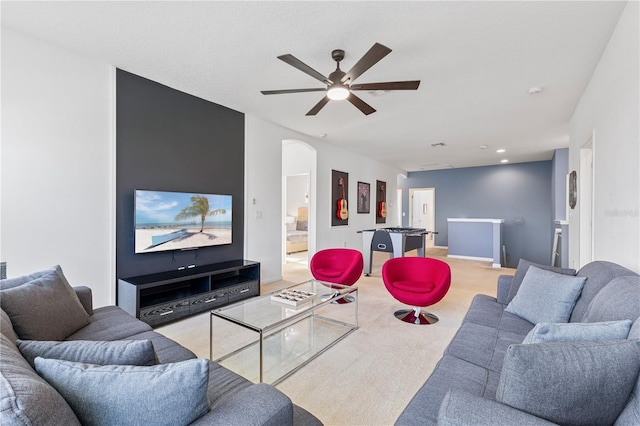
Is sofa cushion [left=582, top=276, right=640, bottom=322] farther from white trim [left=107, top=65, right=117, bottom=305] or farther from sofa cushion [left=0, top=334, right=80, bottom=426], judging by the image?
white trim [left=107, top=65, right=117, bottom=305]

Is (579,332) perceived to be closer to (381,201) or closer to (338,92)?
(338,92)

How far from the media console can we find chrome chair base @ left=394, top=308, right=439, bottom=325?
6.17ft

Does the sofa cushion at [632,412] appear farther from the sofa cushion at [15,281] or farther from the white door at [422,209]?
the white door at [422,209]

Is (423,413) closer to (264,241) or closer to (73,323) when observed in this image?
(73,323)

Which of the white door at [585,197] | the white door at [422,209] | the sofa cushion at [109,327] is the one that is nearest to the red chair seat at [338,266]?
the sofa cushion at [109,327]

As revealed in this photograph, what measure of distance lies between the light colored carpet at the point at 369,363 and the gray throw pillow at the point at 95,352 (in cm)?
121

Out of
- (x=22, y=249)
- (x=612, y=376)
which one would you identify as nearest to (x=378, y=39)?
(x=612, y=376)

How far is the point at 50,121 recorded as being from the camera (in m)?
2.69

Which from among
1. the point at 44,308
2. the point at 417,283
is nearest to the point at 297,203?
the point at 417,283

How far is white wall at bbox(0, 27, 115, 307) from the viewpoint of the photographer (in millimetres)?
2494

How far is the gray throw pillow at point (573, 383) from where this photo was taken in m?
0.88

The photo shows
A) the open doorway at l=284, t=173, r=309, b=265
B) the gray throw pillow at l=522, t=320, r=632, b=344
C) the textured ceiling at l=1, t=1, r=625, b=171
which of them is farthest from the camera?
the open doorway at l=284, t=173, r=309, b=265

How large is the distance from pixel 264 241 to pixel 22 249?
Answer: 2.77 m

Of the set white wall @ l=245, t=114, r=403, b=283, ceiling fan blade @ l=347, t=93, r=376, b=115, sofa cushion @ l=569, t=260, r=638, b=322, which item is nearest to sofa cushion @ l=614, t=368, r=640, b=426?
sofa cushion @ l=569, t=260, r=638, b=322
